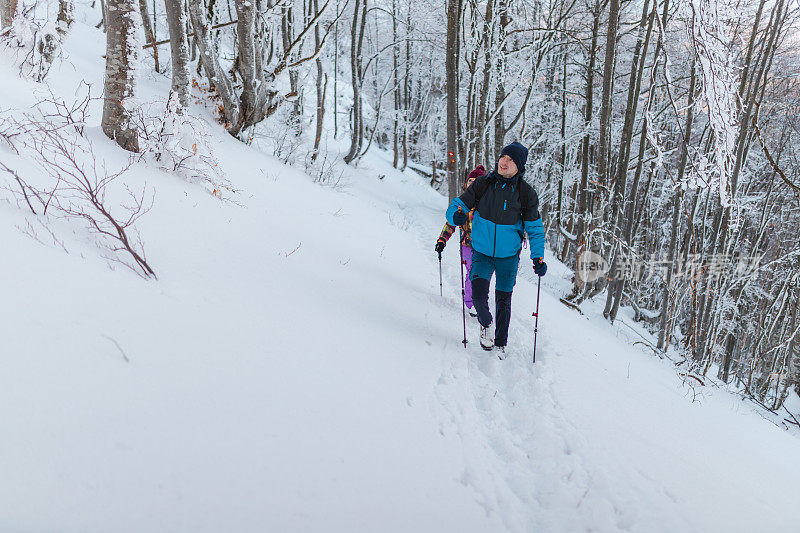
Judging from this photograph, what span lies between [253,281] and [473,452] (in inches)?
84.3

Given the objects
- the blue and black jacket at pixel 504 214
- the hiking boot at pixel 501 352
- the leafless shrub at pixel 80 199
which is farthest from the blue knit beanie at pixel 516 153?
the leafless shrub at pixel 80 199

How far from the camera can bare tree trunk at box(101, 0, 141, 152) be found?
174 inches

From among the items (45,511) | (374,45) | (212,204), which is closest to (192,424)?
(45,511)

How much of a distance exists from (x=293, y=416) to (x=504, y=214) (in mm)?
2715

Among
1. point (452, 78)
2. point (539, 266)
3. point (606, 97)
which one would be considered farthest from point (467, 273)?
point (452, 78)

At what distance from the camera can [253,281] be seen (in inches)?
135

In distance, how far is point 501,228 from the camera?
13.4 ft

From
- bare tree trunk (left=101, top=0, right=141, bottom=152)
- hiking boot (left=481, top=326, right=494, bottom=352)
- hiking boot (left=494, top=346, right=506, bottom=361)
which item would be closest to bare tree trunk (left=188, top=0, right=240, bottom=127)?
bare tree trunk (left=101, top=0, right=141, bottom=152)

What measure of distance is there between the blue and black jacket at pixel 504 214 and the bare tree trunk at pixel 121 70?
153 inches

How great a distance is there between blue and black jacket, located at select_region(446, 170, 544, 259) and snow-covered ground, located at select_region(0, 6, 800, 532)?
43.1 inches

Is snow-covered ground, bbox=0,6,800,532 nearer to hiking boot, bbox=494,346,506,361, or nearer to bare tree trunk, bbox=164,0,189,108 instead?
hiking boot, bbox=494,346,506,361

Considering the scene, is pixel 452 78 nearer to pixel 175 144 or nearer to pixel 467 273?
pixel 467 273

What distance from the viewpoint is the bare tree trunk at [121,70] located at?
442 centimetres

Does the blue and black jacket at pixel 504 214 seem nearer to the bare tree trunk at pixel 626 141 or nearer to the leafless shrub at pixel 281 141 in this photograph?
the bare tree trunk at pixel 626 141
